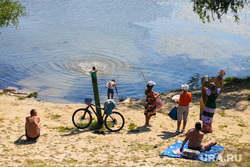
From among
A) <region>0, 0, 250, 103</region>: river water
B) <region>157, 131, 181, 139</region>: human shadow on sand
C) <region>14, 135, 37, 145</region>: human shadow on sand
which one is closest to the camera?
<region>14, 135, 37, 145</region>: human shadow on sand

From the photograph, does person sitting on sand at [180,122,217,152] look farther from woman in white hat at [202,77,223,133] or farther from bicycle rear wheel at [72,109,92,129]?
bicycle rear wheel at [72,109,92,129]

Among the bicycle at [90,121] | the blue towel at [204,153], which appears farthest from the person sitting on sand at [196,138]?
the bicycle at [90,121]

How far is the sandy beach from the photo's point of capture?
8.61 metres

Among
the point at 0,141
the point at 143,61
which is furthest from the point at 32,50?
the point at 0,141

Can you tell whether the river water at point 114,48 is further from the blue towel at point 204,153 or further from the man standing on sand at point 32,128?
the blue towel at point 204,153

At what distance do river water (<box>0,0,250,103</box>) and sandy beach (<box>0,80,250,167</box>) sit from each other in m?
4.94

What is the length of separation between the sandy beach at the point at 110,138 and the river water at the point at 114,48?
16.2ft

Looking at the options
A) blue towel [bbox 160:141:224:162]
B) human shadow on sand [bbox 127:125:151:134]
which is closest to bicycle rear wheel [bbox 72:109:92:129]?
human shadow on sand [bbox 127:125:151:134]

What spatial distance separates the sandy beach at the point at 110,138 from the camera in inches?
339

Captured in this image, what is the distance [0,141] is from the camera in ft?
32.5

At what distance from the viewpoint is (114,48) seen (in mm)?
27438

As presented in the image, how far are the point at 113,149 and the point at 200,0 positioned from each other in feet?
49.8

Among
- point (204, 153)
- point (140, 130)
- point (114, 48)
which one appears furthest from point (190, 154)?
point (114, 48)

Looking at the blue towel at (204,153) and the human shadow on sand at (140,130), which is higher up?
the human shadow on sand at (140,130)
